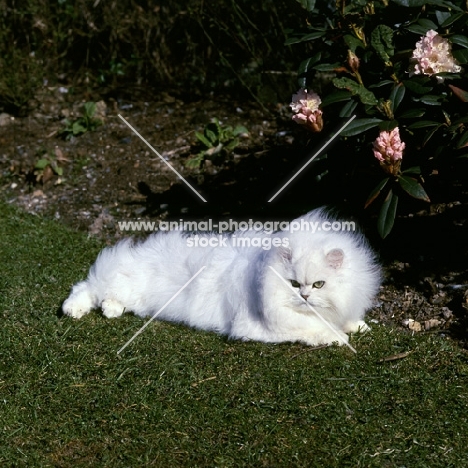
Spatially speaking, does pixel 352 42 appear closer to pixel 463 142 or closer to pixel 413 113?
pixel 413 113

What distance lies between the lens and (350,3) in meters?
4.28

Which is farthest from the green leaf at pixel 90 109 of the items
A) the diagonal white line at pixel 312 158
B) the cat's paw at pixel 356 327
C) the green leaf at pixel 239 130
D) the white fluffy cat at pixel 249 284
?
the cat's paw at pixel 356 327

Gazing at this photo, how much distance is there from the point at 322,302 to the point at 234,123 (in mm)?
3305

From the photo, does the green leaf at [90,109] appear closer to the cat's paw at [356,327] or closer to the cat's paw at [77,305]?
the cat's paw at [77,305]

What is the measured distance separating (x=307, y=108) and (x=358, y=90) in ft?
1.05

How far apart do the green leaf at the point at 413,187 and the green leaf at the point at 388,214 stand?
116mm

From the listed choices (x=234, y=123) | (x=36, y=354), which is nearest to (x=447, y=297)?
(x=36, y=354)

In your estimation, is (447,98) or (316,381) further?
(447,98)

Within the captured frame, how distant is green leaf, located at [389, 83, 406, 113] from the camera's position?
161 inches

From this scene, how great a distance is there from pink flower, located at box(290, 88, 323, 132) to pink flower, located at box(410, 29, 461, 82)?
24.4 inches

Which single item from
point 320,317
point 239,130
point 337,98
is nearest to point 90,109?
point 239,130

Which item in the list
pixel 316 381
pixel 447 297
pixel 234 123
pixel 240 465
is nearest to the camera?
pixel 240 465

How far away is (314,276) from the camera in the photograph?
384 centimetres

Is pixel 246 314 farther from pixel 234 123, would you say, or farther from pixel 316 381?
pixel 234 123
